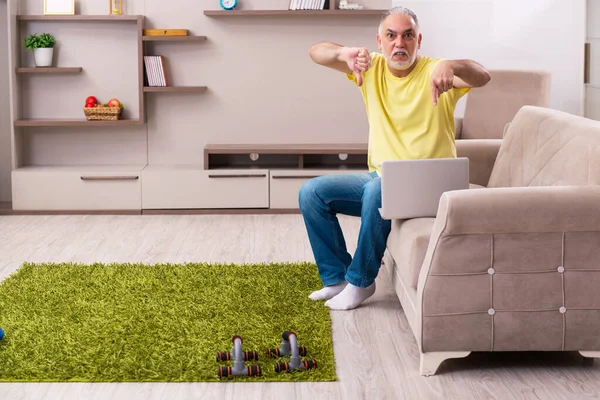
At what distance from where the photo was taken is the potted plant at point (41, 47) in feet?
18.6

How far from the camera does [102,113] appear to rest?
570 cm

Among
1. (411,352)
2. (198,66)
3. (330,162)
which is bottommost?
(411,352)

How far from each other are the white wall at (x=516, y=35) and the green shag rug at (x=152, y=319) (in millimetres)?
2534

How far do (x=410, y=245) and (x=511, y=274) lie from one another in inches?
15.8

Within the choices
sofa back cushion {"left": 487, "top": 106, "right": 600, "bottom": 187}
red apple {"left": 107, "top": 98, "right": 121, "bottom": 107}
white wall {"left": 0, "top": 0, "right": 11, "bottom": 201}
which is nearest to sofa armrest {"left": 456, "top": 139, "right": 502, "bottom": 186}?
sofa back cushion {"left": 487, "top": 106, "right": 600, "bottom": 187}

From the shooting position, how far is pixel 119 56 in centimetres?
587

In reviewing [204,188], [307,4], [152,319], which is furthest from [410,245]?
[307,4]

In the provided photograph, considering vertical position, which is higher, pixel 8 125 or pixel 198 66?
pixel 198 66

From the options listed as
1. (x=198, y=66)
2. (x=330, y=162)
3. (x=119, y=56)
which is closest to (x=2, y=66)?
(x=119, y=56)

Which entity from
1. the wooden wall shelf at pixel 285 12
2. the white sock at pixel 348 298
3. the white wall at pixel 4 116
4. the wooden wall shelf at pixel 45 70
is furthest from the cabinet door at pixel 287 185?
the white sock at pixel 348 298

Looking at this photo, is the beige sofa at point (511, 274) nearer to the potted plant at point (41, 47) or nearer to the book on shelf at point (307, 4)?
the book on shelf at point (307, 4)

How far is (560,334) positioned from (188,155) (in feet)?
12.3

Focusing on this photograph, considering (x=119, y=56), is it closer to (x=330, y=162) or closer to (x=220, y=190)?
(x=220, y=190)

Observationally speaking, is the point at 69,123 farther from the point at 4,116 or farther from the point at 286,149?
the point at 286,149
